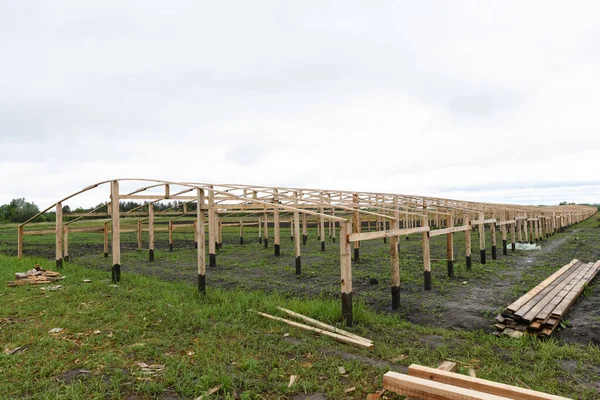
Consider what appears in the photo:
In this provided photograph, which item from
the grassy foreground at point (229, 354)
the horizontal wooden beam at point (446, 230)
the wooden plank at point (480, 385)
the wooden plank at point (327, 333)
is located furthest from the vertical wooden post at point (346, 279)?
the horizontal wooden beam at point (446, 230)

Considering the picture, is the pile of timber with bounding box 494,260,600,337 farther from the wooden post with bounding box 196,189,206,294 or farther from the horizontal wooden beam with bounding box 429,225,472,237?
the wooden post with bounding box 196,189,206,294

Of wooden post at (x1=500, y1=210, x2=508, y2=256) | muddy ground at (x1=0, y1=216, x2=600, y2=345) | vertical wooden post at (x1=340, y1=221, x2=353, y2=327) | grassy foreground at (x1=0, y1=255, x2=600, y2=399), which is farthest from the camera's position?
wooden post at (x1=500, y1=210, x2=508, y2=256)

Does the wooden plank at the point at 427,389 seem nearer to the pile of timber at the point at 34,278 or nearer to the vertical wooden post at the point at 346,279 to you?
the vertical wooden post at the point at 346,279

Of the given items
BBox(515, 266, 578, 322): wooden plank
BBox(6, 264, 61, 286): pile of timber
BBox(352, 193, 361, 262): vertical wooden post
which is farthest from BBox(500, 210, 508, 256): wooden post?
BBox(6, 264, 61, 286): pile of timber

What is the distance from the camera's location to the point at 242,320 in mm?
7109

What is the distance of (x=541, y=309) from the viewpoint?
22.2 feet

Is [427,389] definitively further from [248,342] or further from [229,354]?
[248,342]

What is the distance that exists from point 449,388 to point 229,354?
3145 mm

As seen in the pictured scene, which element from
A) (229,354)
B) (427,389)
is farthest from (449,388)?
(229,354)

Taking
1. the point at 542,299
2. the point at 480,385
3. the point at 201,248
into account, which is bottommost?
the point at 542,299

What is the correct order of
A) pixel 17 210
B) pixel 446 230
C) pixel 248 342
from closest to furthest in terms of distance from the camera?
pixel 248 342
pixel 446 230
pixel 17 210

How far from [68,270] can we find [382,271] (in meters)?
11.3

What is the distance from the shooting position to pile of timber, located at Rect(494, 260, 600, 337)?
6230 millimetres

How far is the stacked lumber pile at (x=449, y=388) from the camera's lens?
3.44 meters
